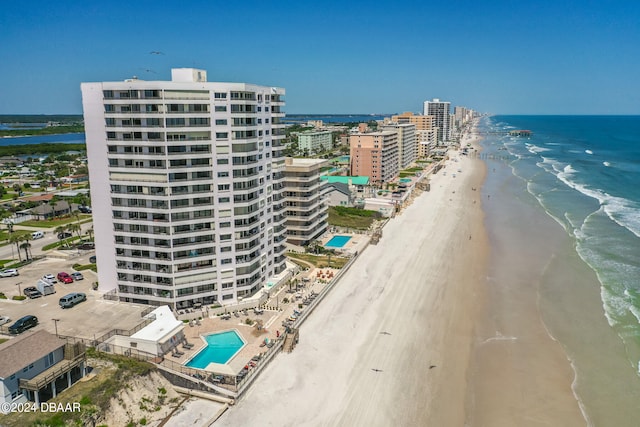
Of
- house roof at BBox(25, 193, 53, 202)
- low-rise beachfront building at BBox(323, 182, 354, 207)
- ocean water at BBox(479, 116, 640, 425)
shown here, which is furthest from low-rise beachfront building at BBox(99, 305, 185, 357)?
house roof at BBox(25, 193, 53, 202)

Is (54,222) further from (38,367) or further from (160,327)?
(38,367)

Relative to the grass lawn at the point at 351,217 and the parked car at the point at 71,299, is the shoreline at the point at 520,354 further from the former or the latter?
the parked car at the point at 71,299

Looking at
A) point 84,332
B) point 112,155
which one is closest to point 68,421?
point 84,332

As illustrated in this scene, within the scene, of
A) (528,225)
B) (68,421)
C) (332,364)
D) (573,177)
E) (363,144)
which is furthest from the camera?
(573,177)

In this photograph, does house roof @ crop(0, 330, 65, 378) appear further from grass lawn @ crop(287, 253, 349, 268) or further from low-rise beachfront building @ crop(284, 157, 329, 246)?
low-rise beachfront building @ crop(284, 157, 329, 246)

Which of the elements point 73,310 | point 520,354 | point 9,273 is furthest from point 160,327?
point 520,354

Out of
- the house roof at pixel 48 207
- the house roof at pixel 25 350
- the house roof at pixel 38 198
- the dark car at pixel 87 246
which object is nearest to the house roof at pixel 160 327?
the house roof at pixel 25 350

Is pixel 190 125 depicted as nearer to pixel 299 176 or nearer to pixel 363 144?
pixel 299 176
